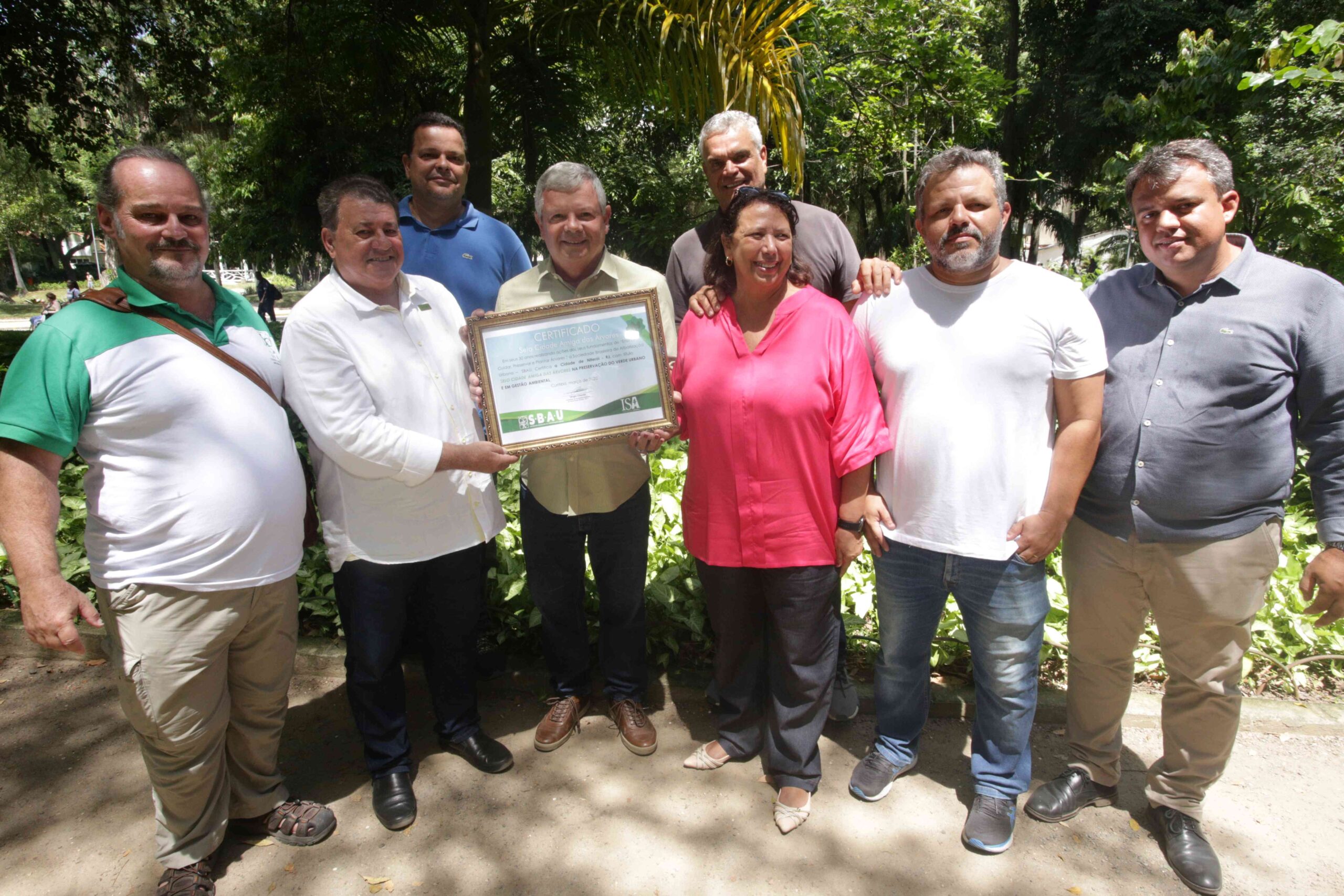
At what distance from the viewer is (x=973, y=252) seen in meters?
2.54

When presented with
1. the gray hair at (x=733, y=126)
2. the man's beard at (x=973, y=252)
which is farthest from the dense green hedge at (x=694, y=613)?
the man's beard at (x=973, y=252)

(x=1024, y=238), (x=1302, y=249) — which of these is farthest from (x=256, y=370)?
(x=1024, y=238)

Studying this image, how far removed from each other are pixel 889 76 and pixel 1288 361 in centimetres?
1336

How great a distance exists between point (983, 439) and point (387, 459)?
201 centimetres

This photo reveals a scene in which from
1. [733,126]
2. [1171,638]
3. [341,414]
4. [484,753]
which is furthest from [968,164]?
[484,753]

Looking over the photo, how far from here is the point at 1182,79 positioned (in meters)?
8.05

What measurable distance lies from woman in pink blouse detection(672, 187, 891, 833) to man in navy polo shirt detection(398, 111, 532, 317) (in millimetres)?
1259

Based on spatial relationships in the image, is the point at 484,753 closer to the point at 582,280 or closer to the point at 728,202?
the point at 582,280

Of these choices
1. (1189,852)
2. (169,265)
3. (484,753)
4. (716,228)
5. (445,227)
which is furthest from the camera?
(445,227)

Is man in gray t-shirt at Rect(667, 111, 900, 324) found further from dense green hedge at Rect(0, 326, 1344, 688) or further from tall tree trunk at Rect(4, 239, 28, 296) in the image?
tall tree trunk at Rect(4, 239, 28, 296)

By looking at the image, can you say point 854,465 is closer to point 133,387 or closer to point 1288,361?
point 1288,361

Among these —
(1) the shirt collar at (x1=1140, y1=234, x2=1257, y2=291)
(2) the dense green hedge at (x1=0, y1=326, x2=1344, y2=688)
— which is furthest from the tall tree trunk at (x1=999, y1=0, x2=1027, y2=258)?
(1) the shirt collar at (x1=1140, y1=234, x2=1257, y2=291)

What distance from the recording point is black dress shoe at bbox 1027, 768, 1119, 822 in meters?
2.93

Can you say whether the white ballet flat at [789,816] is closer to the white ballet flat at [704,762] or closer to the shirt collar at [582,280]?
the white ballet flat at [704,762]
